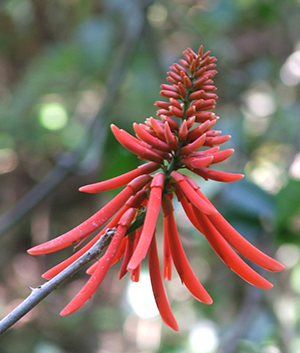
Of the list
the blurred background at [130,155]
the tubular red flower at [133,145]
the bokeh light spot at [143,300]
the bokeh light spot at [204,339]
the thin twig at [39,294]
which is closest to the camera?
the thin twig at [39,294]

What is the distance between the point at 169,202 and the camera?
1.58 feet

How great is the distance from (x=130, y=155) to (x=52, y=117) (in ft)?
3.69

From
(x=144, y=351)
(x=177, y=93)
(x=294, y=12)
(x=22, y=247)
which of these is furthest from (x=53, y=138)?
(x=177, y=93)

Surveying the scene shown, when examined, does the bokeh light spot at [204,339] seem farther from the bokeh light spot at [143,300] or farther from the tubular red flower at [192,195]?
the tubular red flower at [192,195]

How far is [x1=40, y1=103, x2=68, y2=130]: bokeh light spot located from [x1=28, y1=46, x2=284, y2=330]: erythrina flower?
1.72m

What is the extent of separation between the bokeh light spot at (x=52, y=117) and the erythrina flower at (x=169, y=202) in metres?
1.72

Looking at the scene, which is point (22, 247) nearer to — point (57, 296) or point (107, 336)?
point (57, 296)

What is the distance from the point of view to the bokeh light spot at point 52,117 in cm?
214

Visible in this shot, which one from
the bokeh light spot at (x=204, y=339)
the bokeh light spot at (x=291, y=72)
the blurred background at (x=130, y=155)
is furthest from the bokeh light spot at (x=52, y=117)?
the bokeh light spot at (x=291, y=72)

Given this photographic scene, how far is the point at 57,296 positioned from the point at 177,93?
243 centimetres

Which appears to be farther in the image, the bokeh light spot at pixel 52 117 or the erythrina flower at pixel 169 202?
the bokeh light spot at pixel 52 117

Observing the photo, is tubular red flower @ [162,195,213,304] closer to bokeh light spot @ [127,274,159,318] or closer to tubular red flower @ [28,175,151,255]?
tubular red flower @ [28,175,151,255]

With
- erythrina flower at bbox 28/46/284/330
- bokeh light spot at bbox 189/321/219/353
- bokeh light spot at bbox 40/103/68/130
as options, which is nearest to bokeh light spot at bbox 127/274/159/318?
bokeh light spot at bbox 189/321/219/353

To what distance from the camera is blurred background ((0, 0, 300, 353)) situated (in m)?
1.47
